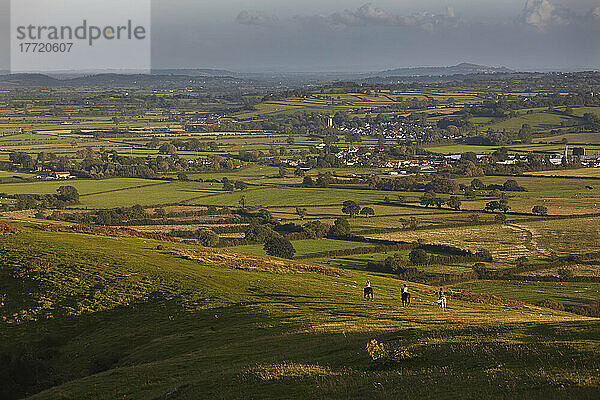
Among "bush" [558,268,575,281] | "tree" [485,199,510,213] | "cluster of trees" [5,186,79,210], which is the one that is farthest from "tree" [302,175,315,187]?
"bush" [558,268,575,281]

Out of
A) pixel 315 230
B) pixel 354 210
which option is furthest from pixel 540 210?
pixel 315 230

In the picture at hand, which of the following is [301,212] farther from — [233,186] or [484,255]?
[484,255]

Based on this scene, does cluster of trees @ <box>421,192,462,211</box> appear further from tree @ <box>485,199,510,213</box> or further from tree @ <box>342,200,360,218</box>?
tree @ <box>342,200,360,218</box>

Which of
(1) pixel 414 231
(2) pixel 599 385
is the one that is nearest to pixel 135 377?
→ (2) pixel 599 385

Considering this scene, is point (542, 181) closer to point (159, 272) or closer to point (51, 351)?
point (159, 272)

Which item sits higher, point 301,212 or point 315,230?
point 301,212

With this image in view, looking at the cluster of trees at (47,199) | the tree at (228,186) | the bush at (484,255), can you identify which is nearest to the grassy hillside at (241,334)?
the bush at (484,255)
